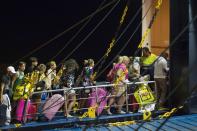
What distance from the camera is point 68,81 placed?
8.07 m

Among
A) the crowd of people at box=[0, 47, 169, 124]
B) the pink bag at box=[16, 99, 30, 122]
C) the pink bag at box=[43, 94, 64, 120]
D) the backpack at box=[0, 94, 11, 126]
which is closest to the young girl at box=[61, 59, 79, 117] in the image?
the crowd of people at box=[0, 47, 169, 124]

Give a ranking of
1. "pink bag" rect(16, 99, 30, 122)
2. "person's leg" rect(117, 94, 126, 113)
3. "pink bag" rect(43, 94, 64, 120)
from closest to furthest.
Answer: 1. "pink bag" rect(16, 99, 30, 122)
2. "pink bag" rect(43, 94, 64, 120)
3. "person's leg" rect(117, 94, 126, 113)

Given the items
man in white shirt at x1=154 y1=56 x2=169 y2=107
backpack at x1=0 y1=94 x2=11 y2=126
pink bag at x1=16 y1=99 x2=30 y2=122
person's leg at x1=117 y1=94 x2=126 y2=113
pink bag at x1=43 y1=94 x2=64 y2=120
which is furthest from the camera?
man in white shirt at x1=154 y1=56 x2=169 y2=107

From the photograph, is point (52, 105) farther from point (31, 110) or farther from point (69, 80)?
point (69, 80)

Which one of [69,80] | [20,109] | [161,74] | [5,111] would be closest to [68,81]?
[69,80]

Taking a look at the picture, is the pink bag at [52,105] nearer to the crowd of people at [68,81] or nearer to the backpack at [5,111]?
the crowd of people at [68,81]

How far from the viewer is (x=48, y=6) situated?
11.5 m

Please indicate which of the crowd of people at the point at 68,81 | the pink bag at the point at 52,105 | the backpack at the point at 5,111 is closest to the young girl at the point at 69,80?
the crowd of people at the point at 68,81

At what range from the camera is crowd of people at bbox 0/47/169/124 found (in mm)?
7699

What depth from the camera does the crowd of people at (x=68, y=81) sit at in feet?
25.3

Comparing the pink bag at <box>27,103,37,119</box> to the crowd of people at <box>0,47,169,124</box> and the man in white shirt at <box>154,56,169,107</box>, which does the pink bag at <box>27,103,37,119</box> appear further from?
the man in white shirt at <box>154,56,169,107</box>

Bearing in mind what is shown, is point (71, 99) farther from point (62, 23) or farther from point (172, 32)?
point (62, 23)

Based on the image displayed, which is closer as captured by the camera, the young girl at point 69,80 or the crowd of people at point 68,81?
the crowd of people at point 68,81

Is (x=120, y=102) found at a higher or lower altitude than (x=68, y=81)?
lower
